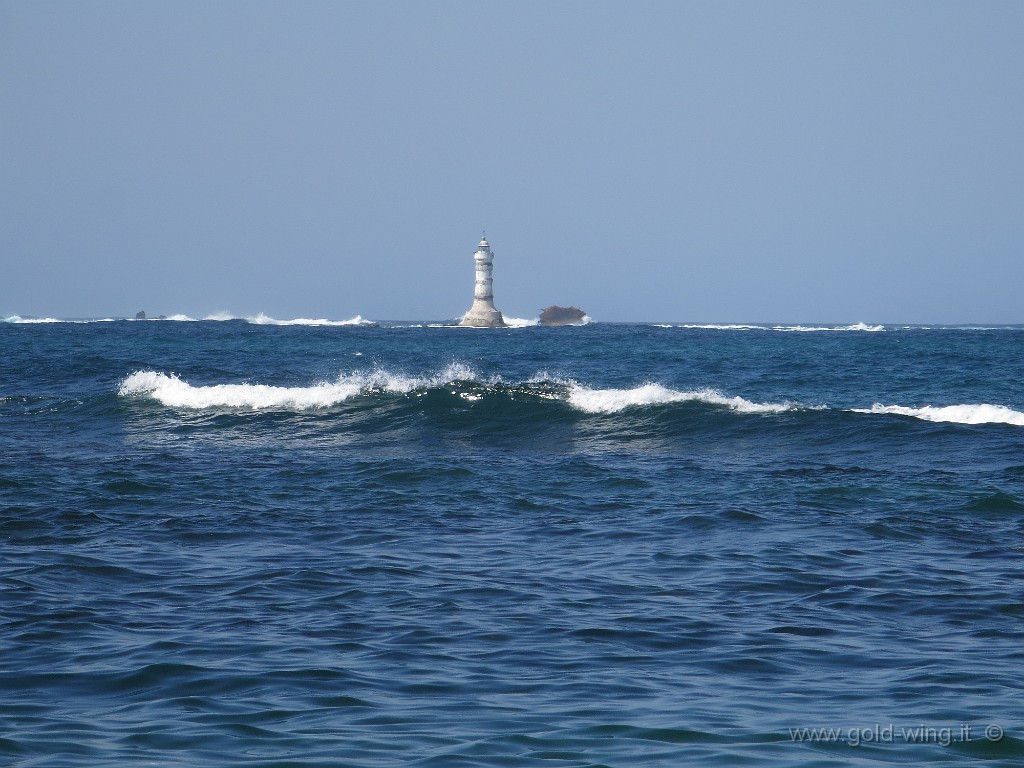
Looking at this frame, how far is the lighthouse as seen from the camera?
352ft

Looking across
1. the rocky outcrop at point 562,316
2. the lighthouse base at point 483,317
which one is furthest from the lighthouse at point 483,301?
the rocky outcrop at point 562,316

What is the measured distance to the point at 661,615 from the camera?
7.96m

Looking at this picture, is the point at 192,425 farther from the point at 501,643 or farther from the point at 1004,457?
the point at 501,643

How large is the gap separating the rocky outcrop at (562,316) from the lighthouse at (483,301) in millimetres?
28714

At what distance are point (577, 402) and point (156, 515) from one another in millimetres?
13974

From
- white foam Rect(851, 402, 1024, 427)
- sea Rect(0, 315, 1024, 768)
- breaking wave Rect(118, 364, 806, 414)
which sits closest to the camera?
sea Rect(0, 315, 1024, 768)

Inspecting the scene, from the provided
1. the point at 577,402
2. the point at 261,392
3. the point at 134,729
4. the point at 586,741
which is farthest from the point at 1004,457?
the point at 261,392

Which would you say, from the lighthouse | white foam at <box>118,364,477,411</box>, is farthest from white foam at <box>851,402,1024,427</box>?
the lighthouse

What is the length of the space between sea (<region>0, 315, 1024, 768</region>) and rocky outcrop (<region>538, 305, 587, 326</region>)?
118 metres

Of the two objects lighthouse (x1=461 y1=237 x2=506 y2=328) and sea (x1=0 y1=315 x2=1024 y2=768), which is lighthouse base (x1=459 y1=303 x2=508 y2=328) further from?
sea (x1=0 y1=315 x2=1024 y2=768)

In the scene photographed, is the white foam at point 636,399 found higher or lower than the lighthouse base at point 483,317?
lower

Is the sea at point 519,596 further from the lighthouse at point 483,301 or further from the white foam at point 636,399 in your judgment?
the lighthouse at point 483,301

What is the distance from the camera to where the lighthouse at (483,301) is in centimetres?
10728

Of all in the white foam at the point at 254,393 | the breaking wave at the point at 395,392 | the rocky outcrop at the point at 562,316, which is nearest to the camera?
the breaking wave at the point at 395,392
